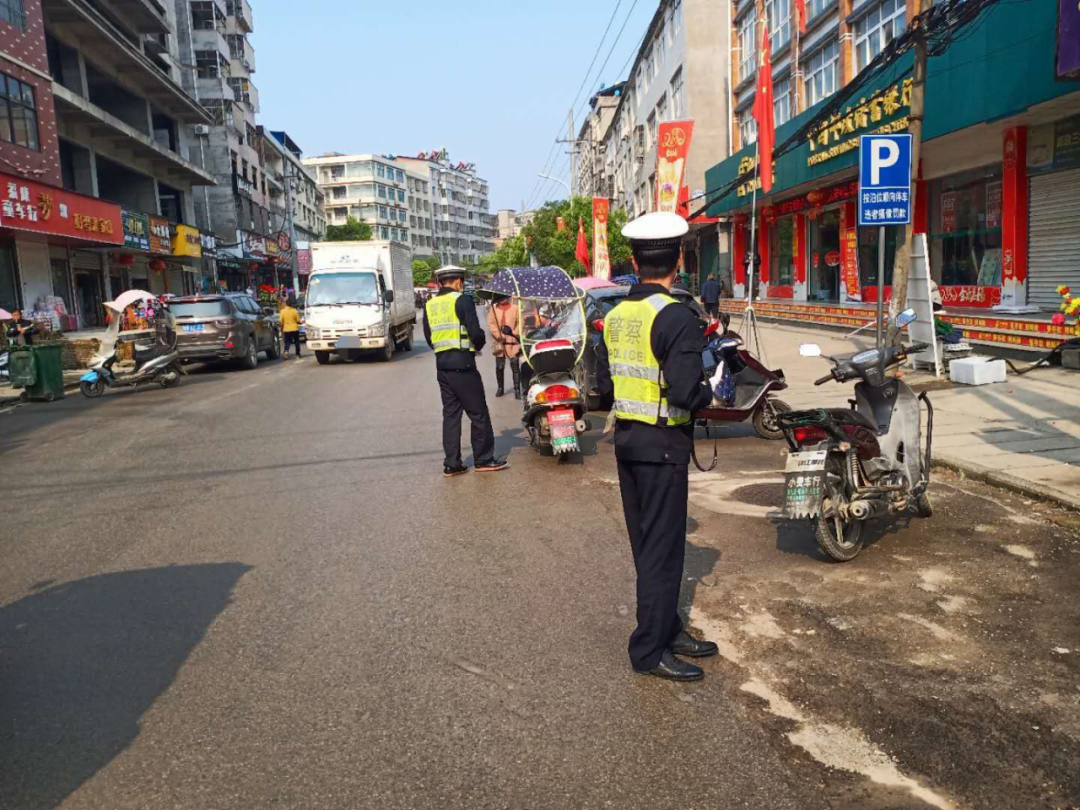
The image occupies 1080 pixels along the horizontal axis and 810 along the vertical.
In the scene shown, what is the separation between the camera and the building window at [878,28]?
21281 millimetres

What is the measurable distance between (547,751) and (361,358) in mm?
19996

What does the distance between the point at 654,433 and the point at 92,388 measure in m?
14.7

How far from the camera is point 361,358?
2241 centimetres

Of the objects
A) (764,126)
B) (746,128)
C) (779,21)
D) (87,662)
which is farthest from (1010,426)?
(746,128)

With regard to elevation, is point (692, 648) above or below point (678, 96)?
below

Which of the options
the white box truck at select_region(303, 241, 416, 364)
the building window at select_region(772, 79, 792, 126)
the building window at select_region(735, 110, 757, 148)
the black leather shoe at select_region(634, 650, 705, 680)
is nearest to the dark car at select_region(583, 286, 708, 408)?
the black leather shoe at select_region(634, 650, 705, 680)

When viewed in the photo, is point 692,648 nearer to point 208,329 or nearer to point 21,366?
point 21,366

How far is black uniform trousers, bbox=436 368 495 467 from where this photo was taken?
802cm

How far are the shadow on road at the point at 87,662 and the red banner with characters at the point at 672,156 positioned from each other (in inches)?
948

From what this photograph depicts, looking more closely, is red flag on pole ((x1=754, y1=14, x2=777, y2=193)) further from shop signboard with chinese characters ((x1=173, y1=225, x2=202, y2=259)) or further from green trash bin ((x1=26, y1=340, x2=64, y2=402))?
shop signboard with chinese characters ((x1=173, y1=225, x2=202, y2=259))

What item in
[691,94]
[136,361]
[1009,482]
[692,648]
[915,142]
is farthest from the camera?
[691,94]

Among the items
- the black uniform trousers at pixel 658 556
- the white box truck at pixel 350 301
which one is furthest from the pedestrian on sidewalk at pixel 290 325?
the black uniform trousers at pixel 658 556

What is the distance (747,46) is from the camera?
115ft

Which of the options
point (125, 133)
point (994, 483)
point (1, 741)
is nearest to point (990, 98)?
point (994, 483)
